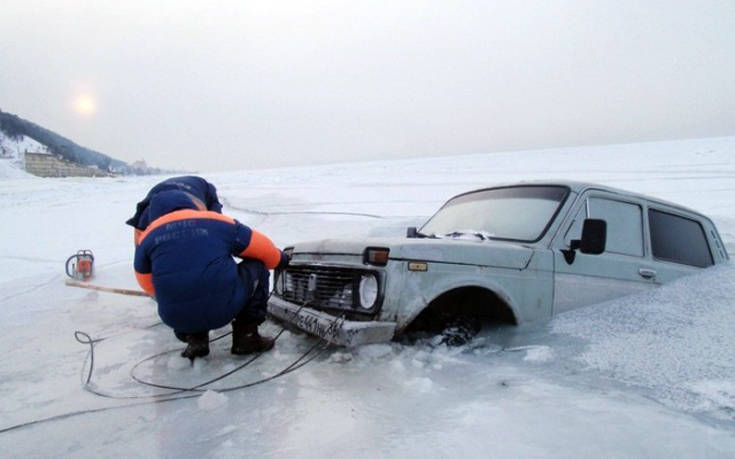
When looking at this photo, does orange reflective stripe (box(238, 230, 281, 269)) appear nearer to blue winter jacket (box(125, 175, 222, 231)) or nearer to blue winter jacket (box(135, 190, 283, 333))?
blue winter jacket (box(135, 190, 283, 333))

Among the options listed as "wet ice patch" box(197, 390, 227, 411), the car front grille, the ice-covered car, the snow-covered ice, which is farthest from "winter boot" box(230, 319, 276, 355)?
"wet ice patch" box(197, 390, 227, 411)

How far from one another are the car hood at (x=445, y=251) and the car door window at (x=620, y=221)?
0.82 meters

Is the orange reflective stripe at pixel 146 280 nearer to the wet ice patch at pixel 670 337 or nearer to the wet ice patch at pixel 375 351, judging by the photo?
the wet ice patch at pixel 375 351

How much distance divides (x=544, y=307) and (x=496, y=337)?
419 millimetres

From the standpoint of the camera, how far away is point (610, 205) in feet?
12.4

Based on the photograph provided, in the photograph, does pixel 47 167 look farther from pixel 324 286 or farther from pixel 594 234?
pixel 594 234

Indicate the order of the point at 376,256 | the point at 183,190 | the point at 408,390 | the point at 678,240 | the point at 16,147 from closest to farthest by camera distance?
the point at 408,390, the point at 376,256, the point at 183,190, the point at 678,240, the point at 16,147

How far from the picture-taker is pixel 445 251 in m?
2.92

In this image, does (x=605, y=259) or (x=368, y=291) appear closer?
(x=368, y=291)

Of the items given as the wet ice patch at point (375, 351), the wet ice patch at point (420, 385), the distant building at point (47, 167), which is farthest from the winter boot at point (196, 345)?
Result: the distant building at point (47, 167)

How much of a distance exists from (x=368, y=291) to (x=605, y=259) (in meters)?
2.01

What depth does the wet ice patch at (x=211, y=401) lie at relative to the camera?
2.45 meters

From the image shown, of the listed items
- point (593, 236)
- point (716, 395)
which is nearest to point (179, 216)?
point (593, 236)

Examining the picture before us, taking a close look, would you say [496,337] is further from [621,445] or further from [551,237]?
[621,445]
